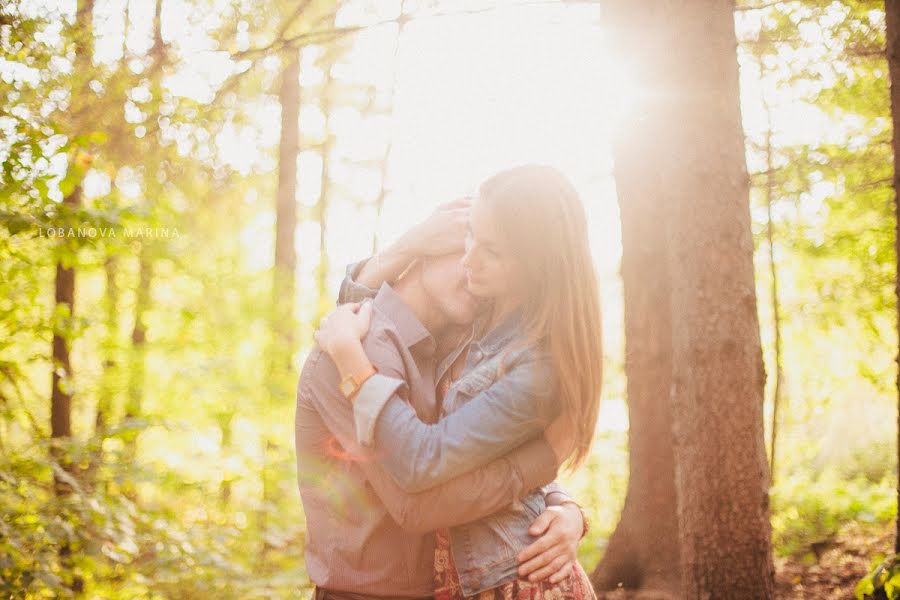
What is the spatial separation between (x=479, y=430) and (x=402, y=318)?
494mm

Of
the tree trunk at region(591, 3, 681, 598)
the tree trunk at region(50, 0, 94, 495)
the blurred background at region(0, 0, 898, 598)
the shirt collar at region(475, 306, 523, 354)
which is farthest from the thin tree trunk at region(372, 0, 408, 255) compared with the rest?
the shirt collar at region(475, 306, 523, 354)

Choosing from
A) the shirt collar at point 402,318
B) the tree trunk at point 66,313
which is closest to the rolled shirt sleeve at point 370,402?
the shirt collar at point 402,318

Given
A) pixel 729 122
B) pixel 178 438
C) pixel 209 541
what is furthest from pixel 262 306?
pixel 729 122

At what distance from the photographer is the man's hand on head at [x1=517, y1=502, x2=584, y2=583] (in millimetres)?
2197

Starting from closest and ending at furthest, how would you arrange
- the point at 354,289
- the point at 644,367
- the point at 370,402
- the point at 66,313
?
the point at 370,402
the point at 354,289
the point at 644,367
the point at 66,313

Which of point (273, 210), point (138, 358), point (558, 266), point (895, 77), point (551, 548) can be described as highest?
point (273, 210)

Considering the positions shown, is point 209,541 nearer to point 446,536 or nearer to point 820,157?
point 446,536

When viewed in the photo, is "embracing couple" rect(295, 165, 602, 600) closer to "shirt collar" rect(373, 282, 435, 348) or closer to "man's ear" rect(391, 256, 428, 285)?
"shirt collar" rect(373, 282, 435, 348)

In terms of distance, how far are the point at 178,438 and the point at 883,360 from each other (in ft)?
34.1

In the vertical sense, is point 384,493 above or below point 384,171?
below

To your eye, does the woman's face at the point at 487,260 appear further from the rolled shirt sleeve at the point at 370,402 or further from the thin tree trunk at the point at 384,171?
the thin tree trunk at the point at 384,171

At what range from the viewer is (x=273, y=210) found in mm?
14492

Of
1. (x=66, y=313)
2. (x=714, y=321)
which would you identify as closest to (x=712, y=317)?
A: (x=714, y=321)

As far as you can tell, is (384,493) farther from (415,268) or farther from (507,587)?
(415,268)
